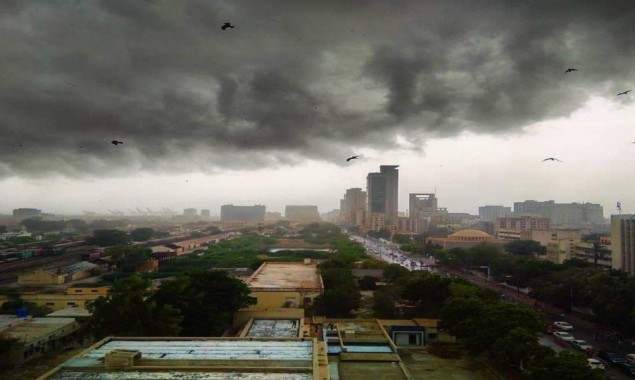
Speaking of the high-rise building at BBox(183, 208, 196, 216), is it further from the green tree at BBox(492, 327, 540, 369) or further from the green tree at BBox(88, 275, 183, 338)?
the green tree at BBox(492, 327, 540, 369)

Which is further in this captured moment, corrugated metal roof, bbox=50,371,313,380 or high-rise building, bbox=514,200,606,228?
high-rise building, bbox=514,200,606,228

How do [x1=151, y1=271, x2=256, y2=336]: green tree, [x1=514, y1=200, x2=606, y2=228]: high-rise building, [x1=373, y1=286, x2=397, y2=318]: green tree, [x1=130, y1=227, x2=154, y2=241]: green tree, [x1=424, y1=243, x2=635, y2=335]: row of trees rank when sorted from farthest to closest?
1. [x1=514, y1=200, x2=606, y2=228]: high-rise building
2. [x1=130, y1=227, x2=154, y2=241]: green tree
3. [x1=373, y1=286, x2=397, y2=318]: green tree
4. [x1=424, y1=243, x2=635, y2=335]: row of trees
5. [x1=151, y1=271, x2=256, y2=336]: green tree

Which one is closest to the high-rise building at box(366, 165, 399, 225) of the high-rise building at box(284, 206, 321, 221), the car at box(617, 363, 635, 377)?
the high-rise building at box(284, 206, 321, 221)

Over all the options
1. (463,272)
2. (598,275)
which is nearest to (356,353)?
(598,275)

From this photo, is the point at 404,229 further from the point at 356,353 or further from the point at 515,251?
the point at 356,353

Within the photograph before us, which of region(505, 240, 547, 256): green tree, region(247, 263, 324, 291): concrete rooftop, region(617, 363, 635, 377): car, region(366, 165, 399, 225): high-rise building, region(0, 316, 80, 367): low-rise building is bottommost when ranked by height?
region(617, 363, 635, 377): car

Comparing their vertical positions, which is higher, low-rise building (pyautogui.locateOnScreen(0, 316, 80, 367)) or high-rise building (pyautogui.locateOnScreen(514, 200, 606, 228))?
high-rise building (pyautogui.locateOnScreen(514, 200, 606, 228))

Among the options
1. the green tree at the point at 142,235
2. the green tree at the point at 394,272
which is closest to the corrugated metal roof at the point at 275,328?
the green tree at the point at 394,272

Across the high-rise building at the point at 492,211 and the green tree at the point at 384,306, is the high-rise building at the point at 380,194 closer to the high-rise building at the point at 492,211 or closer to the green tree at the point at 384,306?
the high-rise building at the point at 492,211
